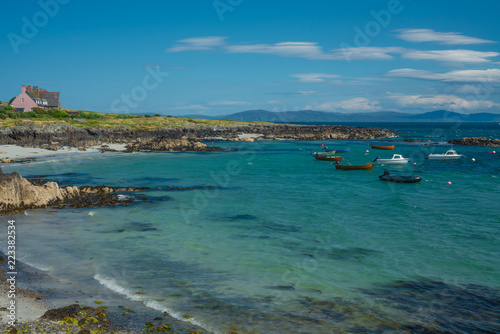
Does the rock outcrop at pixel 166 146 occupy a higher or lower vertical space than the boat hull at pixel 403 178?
higher

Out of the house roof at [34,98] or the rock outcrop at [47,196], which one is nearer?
the rock outcrop at [47,196]

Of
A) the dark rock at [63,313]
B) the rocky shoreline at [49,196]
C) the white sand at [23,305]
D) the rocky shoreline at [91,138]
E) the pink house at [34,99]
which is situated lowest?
the white sand at [23,305]

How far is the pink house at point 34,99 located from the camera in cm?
10725

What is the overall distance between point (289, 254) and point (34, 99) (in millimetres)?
113334

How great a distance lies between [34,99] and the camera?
11131cm

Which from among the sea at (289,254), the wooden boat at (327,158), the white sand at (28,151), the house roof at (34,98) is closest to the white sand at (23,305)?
the sea at (289,254)

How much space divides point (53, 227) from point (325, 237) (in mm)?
14542

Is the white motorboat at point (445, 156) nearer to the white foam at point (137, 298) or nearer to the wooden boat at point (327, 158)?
the wooden boat at point (327, 158)

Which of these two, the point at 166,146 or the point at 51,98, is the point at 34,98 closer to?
the point at 51,98

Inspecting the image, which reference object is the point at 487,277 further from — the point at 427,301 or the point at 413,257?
the point at 427,301

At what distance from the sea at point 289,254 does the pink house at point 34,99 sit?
273 ft

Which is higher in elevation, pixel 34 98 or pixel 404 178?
pixel 34 98

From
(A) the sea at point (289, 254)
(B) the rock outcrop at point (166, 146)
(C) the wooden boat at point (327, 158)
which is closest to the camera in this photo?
(A) the sea at point (289, 254)

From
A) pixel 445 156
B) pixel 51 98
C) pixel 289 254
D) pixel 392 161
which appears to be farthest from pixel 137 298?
pixel 51 98
